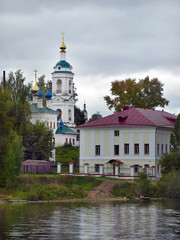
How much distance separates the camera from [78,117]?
121062 millimetres

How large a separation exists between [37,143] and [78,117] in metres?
54.2

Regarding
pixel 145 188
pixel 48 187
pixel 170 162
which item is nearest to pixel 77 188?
pixel 48 187

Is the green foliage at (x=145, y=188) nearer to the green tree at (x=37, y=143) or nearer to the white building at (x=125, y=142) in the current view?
the white building at (x=125, y=142)

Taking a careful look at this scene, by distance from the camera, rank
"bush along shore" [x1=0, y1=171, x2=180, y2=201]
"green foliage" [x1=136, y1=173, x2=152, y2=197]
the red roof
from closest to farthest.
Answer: "bush along shore" [x1=0, y1=171, x2=180, y2=201] → "green foliage" [x1=136, y1=173, x2=152, y2=197] → the red roof

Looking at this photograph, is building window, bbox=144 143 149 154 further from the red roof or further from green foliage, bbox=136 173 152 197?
green foliage, bbox=136 173 152 197

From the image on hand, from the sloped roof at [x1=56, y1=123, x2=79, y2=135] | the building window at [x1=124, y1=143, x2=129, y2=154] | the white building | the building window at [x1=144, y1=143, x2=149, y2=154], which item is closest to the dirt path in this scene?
the white building

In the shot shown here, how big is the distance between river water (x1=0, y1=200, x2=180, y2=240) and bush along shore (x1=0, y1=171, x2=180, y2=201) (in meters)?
2.94

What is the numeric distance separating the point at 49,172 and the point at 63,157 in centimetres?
2453

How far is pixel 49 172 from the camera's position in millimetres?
56281

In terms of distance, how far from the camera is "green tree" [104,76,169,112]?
7719 cm

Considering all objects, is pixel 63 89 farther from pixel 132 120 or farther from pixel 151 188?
pixel 151 188

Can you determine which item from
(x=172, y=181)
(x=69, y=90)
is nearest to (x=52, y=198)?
A: (x=172, y=181)

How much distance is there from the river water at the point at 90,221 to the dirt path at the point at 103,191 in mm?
5219

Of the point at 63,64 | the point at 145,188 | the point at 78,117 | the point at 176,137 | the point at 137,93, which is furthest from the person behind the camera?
the point at 78,117
